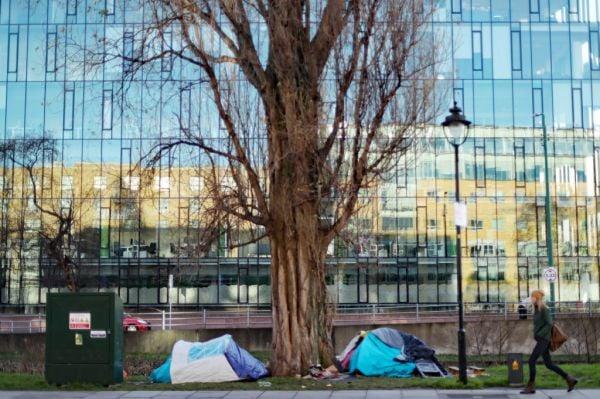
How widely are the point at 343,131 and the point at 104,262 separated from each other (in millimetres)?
36938

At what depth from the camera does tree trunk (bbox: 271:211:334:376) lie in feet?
62.0

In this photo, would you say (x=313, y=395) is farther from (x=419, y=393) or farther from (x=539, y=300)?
(x=539, y=300)

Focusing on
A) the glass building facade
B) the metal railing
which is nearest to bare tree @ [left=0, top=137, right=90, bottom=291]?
the glass building facade

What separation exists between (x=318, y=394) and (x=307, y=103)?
22.1ft

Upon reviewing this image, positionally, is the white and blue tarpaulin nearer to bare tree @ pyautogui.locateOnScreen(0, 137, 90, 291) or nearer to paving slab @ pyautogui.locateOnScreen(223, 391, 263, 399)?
paving slab @ pyautogui.locateOnScreen(223, 391, 263, 399)

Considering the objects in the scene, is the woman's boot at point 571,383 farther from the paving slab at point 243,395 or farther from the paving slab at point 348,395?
the paving slab at point 243,395

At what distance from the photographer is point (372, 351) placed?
62.2 feet

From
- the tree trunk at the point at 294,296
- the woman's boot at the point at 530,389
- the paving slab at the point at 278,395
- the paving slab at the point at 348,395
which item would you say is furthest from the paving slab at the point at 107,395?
the woman's boot at the point at 530,389

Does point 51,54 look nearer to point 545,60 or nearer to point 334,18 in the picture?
point 545,60

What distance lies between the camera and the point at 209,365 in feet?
57.3

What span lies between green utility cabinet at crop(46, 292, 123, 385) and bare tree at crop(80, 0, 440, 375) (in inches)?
159

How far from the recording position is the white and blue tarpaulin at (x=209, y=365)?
17.4 meters

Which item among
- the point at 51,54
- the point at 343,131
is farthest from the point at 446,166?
the point at 343,131

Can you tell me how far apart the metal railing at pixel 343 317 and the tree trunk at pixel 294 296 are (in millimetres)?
15996
